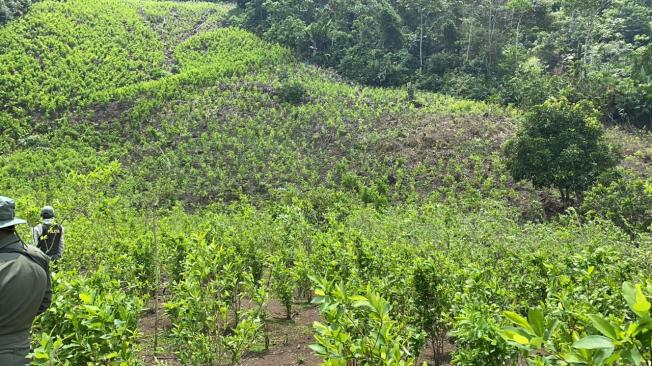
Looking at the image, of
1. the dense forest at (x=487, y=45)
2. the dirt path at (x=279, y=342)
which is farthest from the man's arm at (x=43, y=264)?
the dense forest at (x=487, y=45)

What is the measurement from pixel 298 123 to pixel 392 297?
18806 millimetres

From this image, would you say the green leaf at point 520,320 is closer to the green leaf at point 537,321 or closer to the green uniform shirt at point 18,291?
the green leaf at point 537,321

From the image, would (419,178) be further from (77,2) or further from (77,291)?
(77,2)

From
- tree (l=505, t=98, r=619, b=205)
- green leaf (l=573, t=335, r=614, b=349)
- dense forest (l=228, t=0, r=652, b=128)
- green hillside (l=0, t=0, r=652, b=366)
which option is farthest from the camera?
dense forest (l=228, t=0, r=652, b=128)

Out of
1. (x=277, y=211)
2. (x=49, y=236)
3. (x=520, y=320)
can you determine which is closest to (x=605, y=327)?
(x=520, y=320)

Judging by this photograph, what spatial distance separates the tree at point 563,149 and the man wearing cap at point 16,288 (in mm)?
15145

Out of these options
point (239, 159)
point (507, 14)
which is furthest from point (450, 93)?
point (239, 159)

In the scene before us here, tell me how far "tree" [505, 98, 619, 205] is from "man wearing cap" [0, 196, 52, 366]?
15.1 meters

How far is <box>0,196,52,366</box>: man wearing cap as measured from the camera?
2289 mm

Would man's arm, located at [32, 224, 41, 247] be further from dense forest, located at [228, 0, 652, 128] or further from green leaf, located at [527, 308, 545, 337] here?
dense forest, located at [228, 0, 652, 128]

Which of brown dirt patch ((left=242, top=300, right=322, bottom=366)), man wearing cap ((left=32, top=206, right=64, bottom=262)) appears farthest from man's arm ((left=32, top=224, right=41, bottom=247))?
brown dirt patch ((left=242, top=300, right=322, bottom=366))

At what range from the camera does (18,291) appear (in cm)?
232

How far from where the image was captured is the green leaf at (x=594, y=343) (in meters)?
1.07

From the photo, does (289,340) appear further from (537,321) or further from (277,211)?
(277,211)
